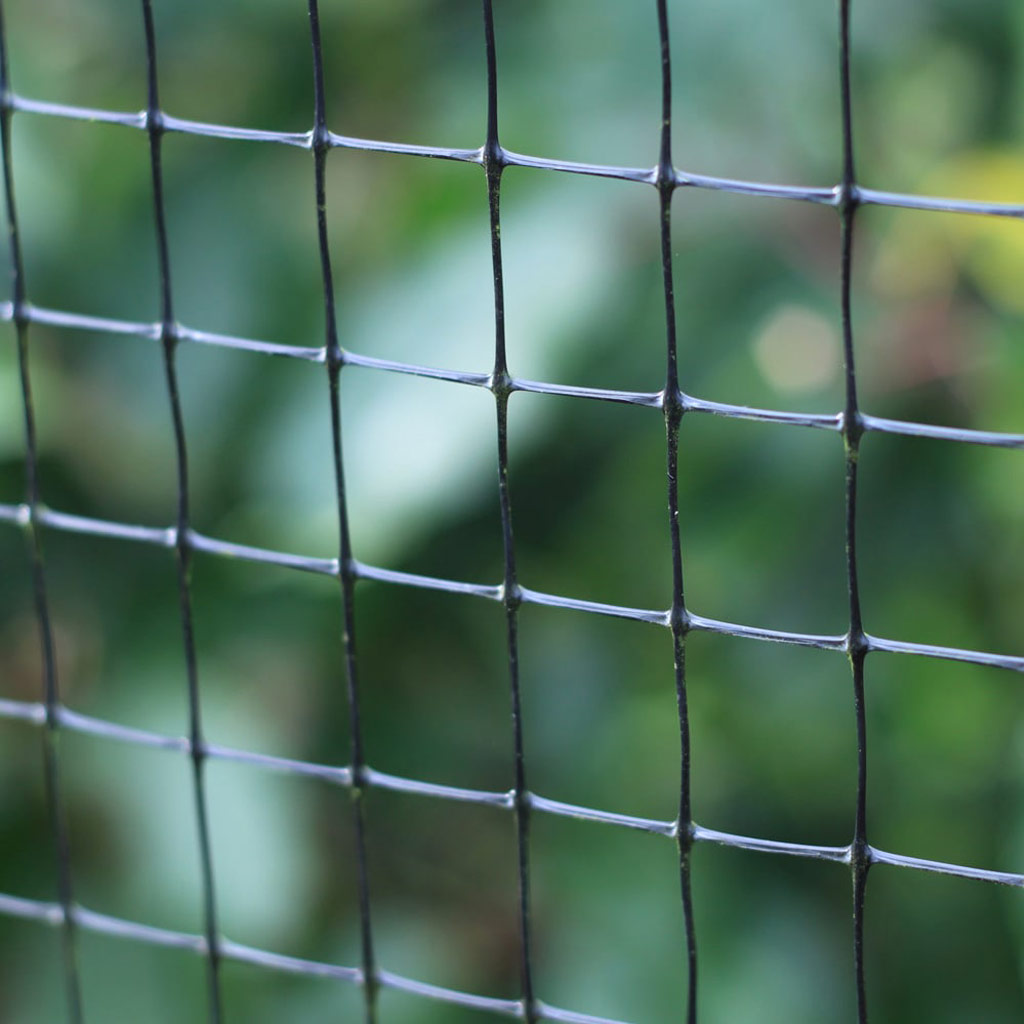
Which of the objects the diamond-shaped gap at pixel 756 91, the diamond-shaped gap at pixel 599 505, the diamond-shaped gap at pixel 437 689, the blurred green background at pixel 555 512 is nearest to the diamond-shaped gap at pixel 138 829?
the blurred green background at pixel 555 512

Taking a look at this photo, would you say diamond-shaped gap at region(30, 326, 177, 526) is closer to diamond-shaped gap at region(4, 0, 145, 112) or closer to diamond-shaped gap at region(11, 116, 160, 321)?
diamond-shaped gap at region(11, 116, 160, 321)

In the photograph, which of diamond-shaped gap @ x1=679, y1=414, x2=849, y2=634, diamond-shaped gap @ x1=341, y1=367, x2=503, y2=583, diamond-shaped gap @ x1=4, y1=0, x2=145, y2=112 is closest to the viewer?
diamond-shaped gap @ x1=341, y1=367, x2=503, y2=583

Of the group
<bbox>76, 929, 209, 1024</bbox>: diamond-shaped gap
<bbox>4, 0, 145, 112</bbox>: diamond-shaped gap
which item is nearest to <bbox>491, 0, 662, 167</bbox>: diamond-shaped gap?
<bbox>4, 0, 145, 112</bbox>: diamond-shaped gap

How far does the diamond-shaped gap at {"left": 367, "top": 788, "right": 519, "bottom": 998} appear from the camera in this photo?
38.6 inches

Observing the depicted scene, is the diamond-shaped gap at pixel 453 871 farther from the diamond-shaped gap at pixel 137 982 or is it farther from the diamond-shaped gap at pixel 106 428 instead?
the diamond-shaped gap at pixel 106 428

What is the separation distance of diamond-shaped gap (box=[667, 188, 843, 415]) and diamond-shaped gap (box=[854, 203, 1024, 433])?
25mm

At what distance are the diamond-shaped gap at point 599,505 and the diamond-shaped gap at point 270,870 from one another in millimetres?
201

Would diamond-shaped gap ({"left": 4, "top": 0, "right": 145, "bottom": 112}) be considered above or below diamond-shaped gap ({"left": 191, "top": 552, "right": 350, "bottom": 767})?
above

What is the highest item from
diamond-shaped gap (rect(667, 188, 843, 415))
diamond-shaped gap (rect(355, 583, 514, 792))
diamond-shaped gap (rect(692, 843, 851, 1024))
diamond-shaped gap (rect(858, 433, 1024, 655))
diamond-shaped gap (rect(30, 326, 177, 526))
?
diamond-shaped gap (rect(667, 188, 843, 415))

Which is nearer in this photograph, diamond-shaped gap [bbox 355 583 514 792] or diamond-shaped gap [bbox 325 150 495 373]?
diamond-shaped gap [bbox 325 150 495 373]

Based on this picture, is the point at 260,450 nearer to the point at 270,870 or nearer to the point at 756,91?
the point at 270,870

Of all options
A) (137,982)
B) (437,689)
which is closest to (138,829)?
(137,982)

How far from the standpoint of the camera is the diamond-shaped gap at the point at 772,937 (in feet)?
2.61

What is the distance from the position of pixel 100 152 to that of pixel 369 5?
0.67ft
